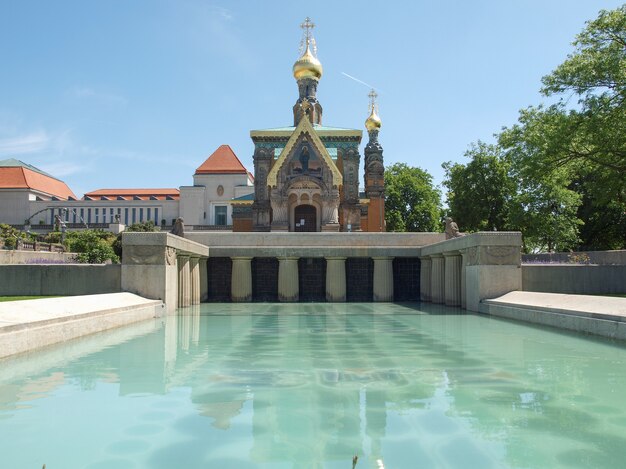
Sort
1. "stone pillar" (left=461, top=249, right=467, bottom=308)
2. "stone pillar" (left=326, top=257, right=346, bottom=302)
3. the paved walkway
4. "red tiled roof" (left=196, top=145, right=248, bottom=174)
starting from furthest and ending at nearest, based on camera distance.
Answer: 1. "red tiled roof" (left=196, top=145, right=248, bottom=174)
2. "stone pillar" (left=326, top=257, right=346, bottom=302)
3. "stone pillar" (left=461, top=249, right=467, bottom=308)
4. the paved walkway

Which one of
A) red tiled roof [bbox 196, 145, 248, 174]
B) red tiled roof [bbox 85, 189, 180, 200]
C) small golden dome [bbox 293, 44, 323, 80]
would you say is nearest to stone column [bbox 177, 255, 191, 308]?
small golden dome [bbox 293, 44, 323, 80]

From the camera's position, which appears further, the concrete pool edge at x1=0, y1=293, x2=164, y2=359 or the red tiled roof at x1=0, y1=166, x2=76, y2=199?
the red tiled roof at x1=0, y1=166, x2=76, y2=199

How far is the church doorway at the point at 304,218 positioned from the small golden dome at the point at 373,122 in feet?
81.2

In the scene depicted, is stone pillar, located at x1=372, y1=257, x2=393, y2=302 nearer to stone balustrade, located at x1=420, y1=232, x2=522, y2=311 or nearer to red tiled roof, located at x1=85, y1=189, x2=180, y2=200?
stone balustrade, located at x1=420, y1=232, x2=522, y2=311

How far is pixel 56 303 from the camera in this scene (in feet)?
45.3

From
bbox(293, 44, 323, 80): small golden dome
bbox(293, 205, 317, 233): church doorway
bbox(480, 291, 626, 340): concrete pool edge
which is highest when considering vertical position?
bbox(293, 44, 323, 80): small golden dome

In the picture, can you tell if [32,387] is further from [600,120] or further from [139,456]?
[600,120]

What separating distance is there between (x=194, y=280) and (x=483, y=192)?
36.8 m

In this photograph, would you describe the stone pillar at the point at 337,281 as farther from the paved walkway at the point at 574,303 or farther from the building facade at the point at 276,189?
the building facade at the point at 276,189

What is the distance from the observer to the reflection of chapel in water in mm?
46688

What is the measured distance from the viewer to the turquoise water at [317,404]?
536cm

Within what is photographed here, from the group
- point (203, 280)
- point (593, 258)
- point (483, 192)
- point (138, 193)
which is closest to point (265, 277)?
point (203, 280)

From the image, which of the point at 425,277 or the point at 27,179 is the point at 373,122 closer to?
the point at 425,277

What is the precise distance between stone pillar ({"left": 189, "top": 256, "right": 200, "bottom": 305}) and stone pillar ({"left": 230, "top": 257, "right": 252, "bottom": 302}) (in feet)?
8.68
